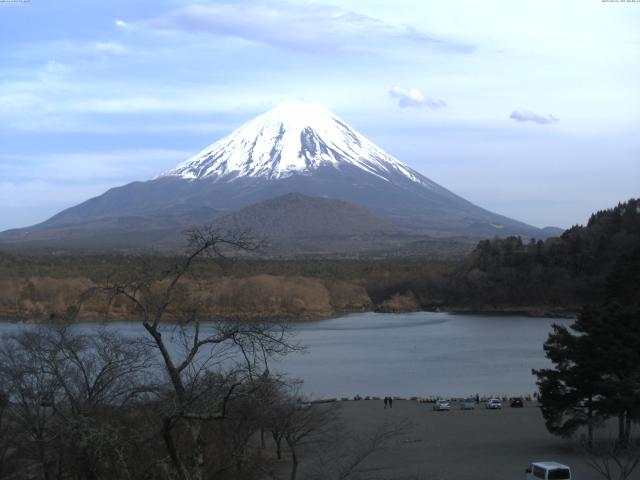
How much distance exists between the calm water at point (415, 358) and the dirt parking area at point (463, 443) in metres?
2.43

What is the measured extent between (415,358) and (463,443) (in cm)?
1374

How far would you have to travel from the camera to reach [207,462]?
655cm

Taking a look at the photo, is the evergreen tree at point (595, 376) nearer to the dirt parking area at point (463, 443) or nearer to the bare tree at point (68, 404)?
the dirt parking area at point (463, 443)

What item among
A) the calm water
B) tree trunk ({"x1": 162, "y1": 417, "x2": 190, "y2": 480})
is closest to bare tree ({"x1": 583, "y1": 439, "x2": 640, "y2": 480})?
the calm water

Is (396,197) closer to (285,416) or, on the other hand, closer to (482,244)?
(482,244)

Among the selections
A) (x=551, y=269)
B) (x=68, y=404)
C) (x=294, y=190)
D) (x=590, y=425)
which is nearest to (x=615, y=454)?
(x=590, y=425)

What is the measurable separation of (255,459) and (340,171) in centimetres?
15562

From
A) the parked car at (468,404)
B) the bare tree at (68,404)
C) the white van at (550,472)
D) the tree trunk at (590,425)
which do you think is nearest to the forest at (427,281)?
the parked car at (468,404)

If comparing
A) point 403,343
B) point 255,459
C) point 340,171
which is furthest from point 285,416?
point 340,171

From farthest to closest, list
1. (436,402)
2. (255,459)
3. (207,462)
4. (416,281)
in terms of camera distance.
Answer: (416,281)
(436,402)
(255,459)
(207,462)

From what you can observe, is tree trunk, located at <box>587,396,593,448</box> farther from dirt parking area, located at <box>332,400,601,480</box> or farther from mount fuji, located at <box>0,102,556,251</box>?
mount fuji, located at <box>0,102,556,251</box>

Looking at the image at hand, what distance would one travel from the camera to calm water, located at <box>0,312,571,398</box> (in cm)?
2277

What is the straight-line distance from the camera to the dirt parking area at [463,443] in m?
12.0

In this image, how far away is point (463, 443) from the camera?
14594 mm
